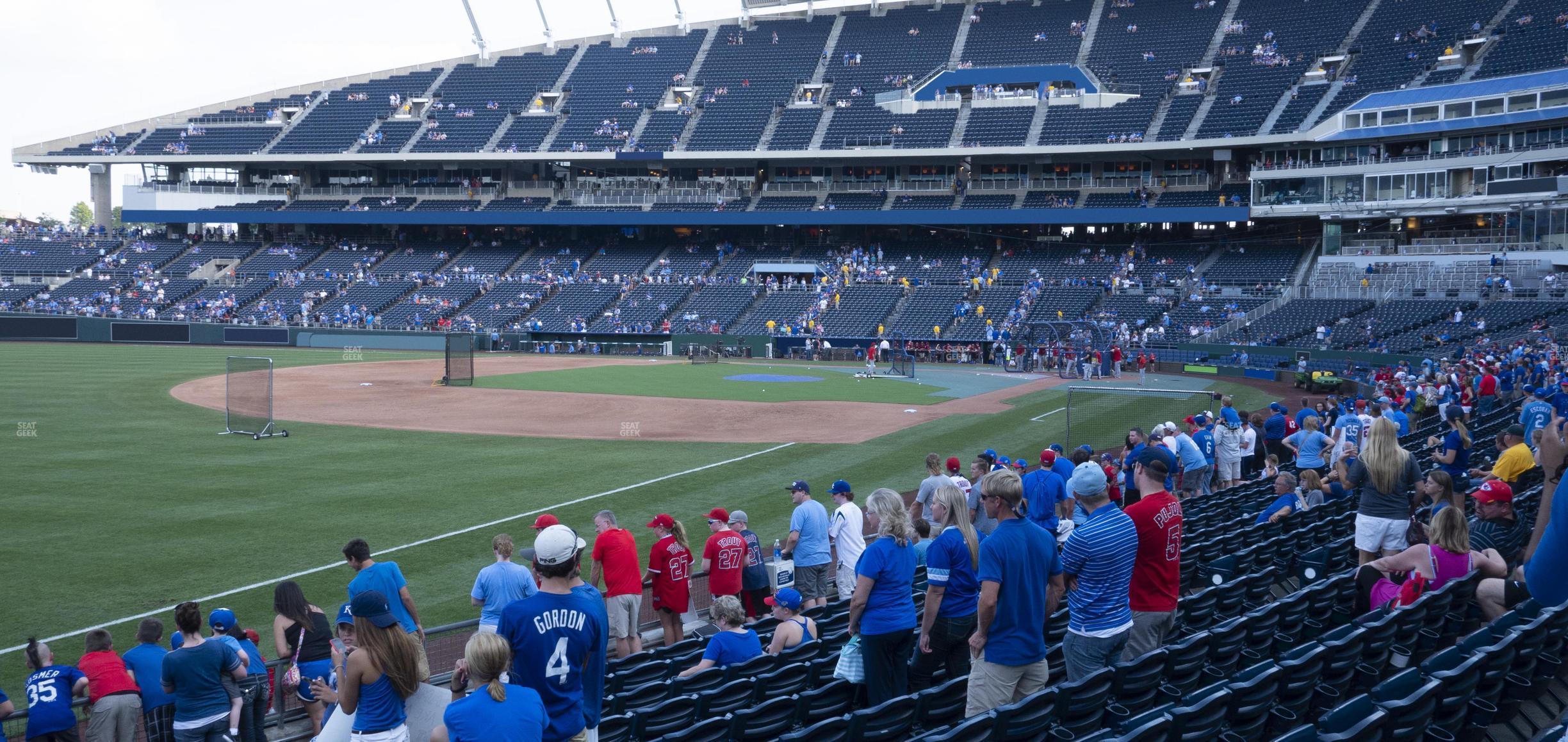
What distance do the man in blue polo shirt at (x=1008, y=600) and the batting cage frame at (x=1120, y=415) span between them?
18793 millimetres

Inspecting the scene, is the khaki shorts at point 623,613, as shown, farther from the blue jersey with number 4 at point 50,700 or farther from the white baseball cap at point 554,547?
the white baseball cap at point 554,547

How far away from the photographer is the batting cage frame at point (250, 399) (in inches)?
1073

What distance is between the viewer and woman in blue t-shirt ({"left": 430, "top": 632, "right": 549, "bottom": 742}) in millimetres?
4465

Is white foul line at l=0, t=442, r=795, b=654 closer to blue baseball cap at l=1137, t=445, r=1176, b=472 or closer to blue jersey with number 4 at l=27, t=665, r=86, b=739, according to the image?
blue jersey with number 4 at l=27, t=665, r=86, b=739

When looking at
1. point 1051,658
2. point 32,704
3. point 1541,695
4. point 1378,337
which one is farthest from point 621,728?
point 1378,337

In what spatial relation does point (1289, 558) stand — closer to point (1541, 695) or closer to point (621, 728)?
point (1541, 695)

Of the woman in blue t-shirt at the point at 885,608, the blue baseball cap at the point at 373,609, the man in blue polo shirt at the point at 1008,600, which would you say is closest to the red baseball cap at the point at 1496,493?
the man in blue polo shirt at the point at 1008,600

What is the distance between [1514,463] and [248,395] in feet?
96.7

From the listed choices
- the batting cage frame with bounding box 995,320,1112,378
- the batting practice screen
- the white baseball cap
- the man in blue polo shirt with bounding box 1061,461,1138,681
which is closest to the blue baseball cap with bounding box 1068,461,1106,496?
the man in blue polo shirt with bounding box 1061,461,1138,681

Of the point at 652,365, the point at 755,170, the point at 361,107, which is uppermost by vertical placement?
the point at 361,107

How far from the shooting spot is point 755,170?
72.6 m

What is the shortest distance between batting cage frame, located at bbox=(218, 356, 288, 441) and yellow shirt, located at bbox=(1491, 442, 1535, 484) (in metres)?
25.1

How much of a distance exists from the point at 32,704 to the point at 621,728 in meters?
4.38

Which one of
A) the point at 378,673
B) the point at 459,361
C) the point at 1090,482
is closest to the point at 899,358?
the point at 459,361
